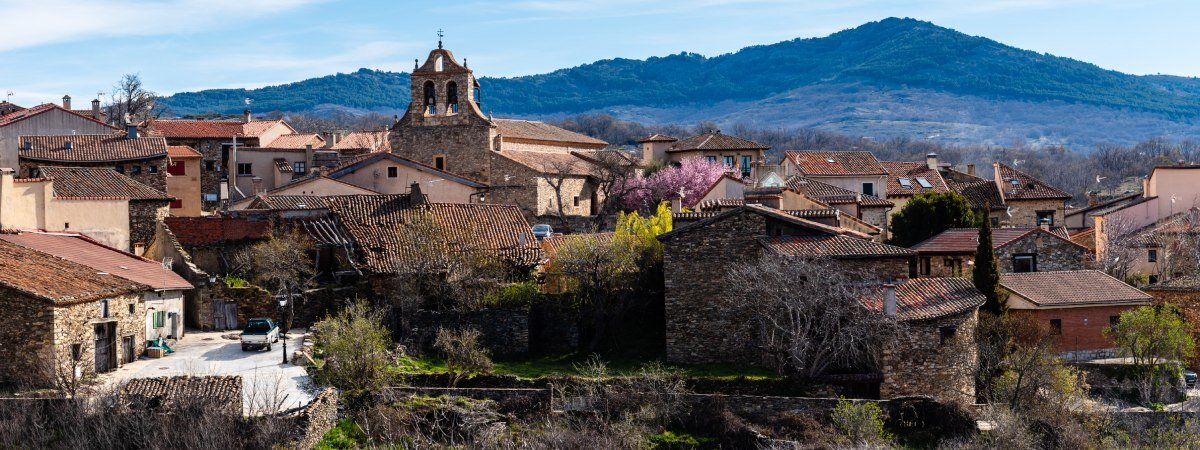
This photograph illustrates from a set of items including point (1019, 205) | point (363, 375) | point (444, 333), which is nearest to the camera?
point (363, 375)

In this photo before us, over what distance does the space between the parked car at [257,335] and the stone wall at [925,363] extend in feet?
48.4

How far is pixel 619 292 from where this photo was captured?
3828 centimetres

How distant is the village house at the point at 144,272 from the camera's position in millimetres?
34562

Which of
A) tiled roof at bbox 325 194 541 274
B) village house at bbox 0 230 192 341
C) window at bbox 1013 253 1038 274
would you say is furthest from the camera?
window at bbox 1013 253 1038 274

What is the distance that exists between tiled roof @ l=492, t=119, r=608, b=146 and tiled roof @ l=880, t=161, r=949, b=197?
1598cm

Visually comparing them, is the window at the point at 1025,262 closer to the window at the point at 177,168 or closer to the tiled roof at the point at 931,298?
the tiled roof at the point at 931,298

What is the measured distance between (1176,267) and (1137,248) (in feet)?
5.17

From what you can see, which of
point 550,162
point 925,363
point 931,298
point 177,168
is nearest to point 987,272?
point 931,298

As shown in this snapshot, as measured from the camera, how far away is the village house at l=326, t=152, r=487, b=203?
5622 centimetres

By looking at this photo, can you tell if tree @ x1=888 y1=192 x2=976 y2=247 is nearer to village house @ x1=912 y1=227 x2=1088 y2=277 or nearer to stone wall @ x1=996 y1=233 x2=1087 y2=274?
village house @ x1=912 y1=227 x2=1088 y2=277

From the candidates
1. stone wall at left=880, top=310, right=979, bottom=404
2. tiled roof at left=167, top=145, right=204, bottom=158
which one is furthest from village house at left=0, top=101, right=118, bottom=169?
stone wall at left=880, top=310, right=979, bottom=404

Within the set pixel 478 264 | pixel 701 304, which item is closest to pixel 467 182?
pixel 478 264

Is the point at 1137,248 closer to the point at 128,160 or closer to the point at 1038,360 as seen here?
the point at 1038,360

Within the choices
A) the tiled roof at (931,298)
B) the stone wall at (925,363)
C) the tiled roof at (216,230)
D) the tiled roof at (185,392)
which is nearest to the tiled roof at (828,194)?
the tiled roof at (931,298)
